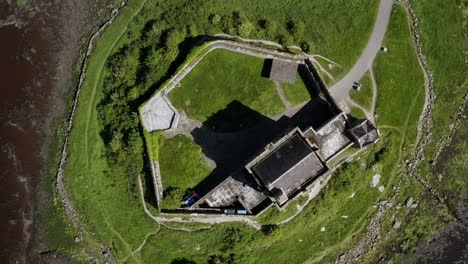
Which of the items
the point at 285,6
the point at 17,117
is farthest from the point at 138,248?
the point at 285,6

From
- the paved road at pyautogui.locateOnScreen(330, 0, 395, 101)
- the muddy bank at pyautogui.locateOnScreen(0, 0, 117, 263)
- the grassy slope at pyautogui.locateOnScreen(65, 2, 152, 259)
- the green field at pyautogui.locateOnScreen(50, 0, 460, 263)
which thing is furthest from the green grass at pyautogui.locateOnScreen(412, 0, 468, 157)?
the muddy bank at pyautogui.locateOnScreen(0, 0, 117, 263)

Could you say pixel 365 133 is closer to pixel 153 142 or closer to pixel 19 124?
pixel 153 142

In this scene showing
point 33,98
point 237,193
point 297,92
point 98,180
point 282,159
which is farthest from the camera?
point 98,180

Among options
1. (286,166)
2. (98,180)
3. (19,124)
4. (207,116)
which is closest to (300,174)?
(286,166)

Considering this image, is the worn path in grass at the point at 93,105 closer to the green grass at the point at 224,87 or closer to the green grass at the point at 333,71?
the green grass at the point at 224,87

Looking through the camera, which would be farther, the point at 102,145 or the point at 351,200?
the point at 351,200

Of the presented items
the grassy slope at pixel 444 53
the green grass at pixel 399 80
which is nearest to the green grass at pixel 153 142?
the green grass at pixel 399 80

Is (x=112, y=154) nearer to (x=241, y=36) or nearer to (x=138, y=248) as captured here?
(x=138, y=248)
